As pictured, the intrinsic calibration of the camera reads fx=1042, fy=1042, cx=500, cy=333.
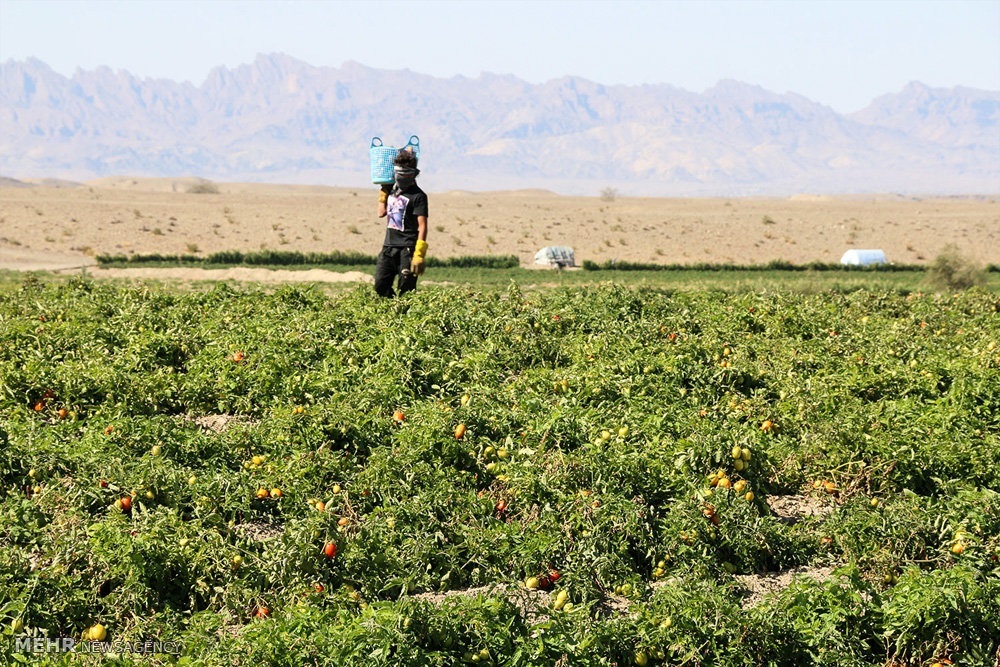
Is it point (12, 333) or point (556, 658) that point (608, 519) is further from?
point (12, 333)

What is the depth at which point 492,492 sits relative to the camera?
24.3ft

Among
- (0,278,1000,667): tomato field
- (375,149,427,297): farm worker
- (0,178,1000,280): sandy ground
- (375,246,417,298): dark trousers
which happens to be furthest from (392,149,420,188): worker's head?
(0,178,1000,280): sandy ground

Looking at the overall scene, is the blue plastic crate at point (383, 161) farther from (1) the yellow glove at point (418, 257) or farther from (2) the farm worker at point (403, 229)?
(1) the yellow glove at point (418, 257)

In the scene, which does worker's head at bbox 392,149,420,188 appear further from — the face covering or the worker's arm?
the worker's arm

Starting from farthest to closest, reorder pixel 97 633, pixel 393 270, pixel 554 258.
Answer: pixel 554 258
pixel 393 270
pixel 97 633

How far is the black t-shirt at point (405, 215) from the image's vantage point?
12945mm

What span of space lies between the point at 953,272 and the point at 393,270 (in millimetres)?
17333

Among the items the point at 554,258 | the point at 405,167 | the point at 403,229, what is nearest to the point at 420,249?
the point at 403,229

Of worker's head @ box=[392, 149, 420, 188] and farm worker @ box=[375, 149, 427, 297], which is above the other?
worker's head @ box=[392, 149, 420, 188]

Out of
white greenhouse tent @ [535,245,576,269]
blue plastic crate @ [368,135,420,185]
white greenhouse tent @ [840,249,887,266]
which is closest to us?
blue plastic crate @ [368,135,420,185]

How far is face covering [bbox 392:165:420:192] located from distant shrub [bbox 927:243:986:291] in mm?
16304

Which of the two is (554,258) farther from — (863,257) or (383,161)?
(383,161)

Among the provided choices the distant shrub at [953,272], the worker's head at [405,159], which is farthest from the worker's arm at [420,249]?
the distant shrub at [953,272]

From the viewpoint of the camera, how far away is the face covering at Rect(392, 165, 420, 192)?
42.3ft
